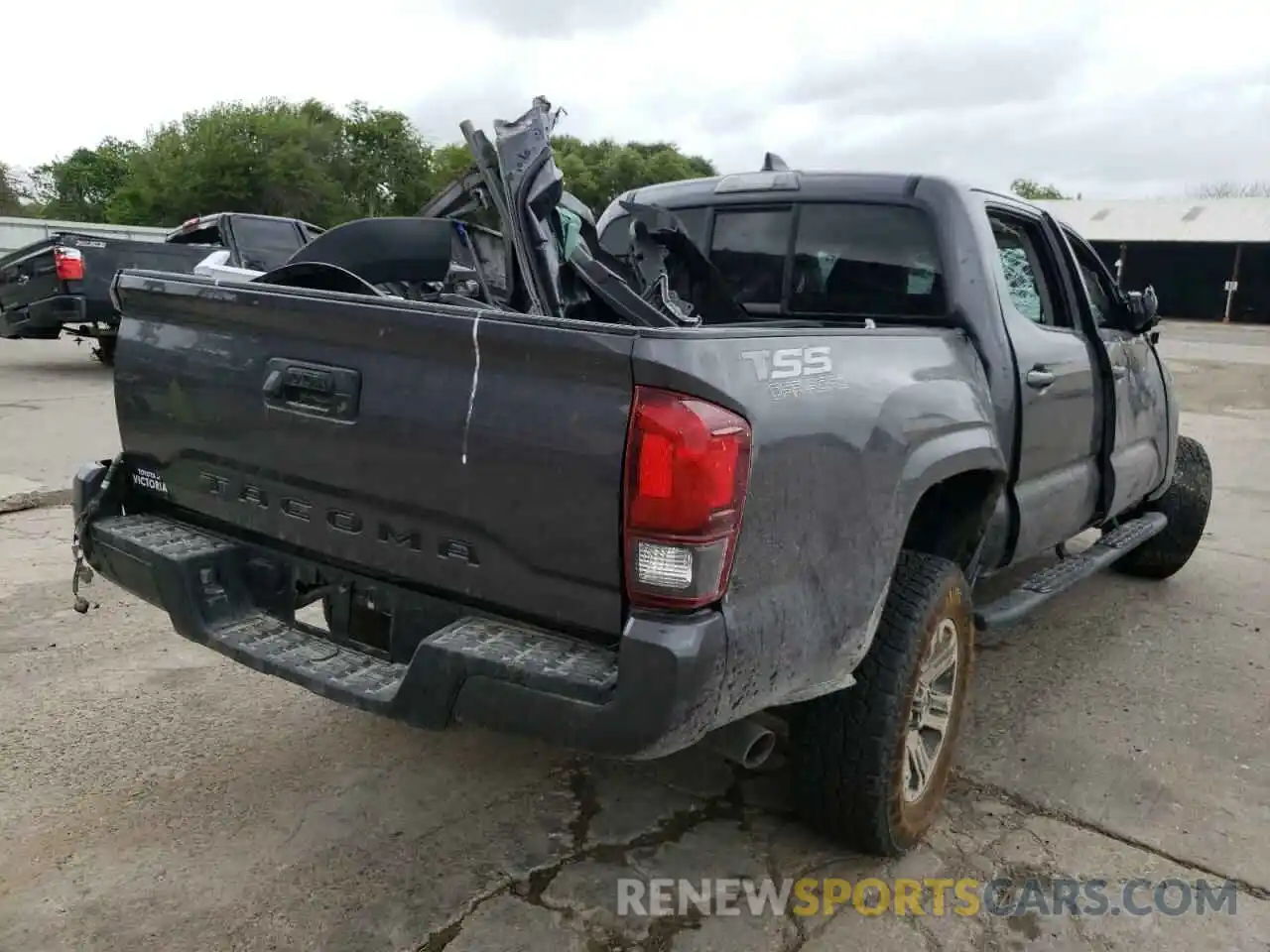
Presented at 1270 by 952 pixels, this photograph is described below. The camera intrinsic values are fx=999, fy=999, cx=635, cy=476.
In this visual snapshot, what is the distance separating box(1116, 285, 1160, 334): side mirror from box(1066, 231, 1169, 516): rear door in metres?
0.05

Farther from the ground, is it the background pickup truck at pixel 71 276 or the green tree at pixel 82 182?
the green tree at pixel 82 182

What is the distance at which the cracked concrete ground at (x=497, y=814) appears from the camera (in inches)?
98.3

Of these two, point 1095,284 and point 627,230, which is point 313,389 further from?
point 1095,284

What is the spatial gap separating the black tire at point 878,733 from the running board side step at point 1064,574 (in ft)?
1.78

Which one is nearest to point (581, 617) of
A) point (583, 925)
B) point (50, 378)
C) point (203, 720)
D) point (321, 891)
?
point (583, 925)

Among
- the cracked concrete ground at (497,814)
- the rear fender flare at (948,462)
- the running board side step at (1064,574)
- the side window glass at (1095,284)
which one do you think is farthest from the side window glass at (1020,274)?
the cracked concrete ground at (497,814)

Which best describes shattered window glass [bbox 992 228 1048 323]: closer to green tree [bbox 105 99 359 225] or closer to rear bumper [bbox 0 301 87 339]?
rear bumper [bbox 0 301 87 339]

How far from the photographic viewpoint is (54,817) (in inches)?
113

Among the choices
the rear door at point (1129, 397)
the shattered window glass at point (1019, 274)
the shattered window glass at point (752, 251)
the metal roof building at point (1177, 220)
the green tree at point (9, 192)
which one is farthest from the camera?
the green tree at point (9, 192)

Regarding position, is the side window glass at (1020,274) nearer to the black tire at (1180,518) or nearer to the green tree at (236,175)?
the black tire at (1180,518)

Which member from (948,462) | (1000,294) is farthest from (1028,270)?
(948,462)

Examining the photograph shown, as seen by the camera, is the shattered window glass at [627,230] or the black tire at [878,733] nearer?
the black tire at [878,733]

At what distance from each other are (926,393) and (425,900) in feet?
6.16

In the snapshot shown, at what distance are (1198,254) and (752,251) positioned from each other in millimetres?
39260
